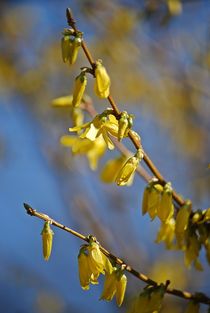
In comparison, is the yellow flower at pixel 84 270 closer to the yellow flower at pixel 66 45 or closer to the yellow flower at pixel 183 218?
the yellow flower at pixel 183 218

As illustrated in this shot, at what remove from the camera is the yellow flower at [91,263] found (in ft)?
5.30

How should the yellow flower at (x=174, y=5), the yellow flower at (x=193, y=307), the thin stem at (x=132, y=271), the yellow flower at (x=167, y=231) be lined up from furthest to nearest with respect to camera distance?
1. the yellow flower at (x=174, y=5)
2. the yellow flower at (x=167, y=231)
3. the yellow flower at (x=193, y=307)
4. the thin stem at (x=132, y=271)

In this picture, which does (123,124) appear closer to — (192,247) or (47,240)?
(47,240)

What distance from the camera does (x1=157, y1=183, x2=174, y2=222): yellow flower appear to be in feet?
5.87

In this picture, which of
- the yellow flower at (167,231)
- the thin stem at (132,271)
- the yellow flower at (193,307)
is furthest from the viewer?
the yellow flower at (167,231)

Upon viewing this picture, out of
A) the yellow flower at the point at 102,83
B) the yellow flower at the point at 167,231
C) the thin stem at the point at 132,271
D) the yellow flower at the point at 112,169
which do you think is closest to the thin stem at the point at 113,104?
the yellow flower at the point at 102,83

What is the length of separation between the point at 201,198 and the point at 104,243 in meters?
1.06

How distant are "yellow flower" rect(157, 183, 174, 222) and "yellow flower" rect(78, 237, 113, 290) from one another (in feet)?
0.83

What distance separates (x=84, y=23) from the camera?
509 centimetres

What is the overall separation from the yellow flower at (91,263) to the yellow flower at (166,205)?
0.83 feet

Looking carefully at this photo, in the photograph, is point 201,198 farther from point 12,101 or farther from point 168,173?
point 12,101

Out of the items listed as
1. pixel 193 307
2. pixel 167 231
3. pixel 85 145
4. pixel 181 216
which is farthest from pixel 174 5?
pixel 193 307

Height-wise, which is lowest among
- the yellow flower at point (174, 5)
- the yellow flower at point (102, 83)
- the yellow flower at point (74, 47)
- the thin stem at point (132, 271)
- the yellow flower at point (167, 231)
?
the thin stem at point (132, 271)

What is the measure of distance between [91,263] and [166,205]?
31 cm
